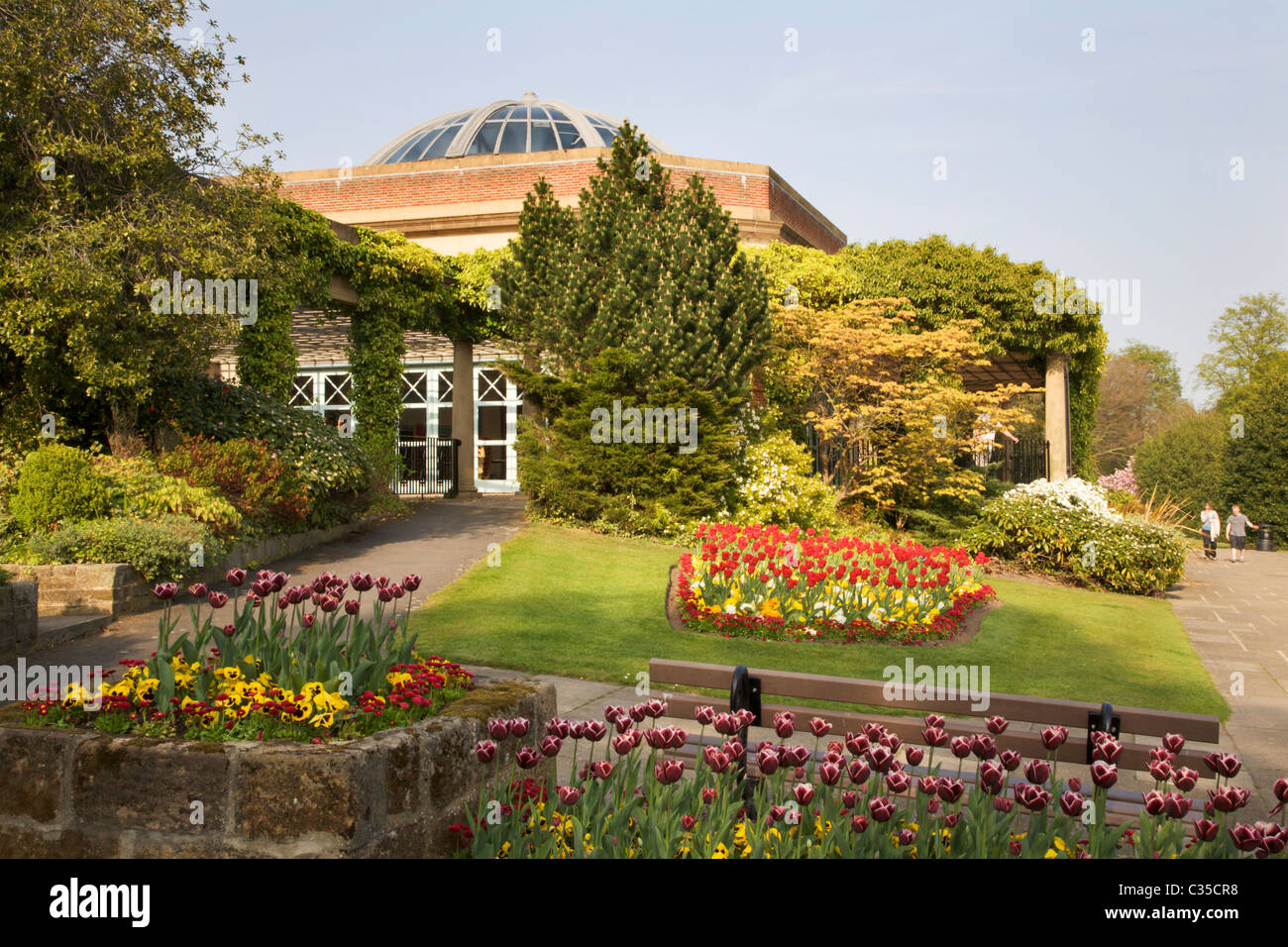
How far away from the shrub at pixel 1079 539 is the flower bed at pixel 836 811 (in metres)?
11.4

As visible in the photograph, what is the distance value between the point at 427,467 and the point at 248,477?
1089 centimetres

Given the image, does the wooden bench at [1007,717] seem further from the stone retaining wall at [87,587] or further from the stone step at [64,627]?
the stone retaining wall at [87,587]

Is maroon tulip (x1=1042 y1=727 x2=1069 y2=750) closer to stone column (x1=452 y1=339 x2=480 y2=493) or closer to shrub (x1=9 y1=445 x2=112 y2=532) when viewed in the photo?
shrub (x1=9 y1=445 x2=112 y2=532)

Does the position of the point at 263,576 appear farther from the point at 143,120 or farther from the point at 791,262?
the point at 791,262

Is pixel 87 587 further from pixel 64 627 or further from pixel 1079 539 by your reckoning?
pixel 1079 539

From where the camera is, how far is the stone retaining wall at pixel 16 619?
678 cm

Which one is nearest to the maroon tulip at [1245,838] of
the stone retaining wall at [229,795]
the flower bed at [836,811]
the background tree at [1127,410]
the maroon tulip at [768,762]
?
the flower bed at [836,811]

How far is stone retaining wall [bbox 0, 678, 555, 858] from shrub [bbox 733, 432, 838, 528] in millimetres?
11190

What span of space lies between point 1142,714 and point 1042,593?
9.76 meters

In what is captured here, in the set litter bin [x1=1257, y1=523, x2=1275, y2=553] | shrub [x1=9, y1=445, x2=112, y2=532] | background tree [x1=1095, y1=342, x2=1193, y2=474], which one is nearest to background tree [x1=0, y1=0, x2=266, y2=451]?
shrub [x1=9, y1=445, x2=112, y2=532]

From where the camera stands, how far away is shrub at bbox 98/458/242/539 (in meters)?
9.77
